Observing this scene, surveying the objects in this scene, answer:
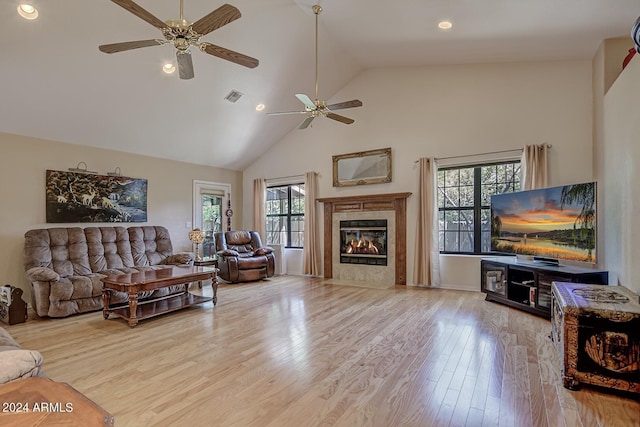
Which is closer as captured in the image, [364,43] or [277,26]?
[277,26]

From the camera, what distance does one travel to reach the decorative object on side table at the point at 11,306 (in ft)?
12.4

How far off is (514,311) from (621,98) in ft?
8.87

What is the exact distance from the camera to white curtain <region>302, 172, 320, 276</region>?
699 centimetres

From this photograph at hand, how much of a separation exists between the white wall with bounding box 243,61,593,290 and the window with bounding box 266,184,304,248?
596 mm

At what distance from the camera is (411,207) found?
600 centimetres

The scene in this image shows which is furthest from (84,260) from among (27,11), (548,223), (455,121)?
(548,223)

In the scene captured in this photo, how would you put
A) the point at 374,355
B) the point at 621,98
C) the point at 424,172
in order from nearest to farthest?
1. the point at 374,355
2. the point at 621,98
3. the point at 424,172

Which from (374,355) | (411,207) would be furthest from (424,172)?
(374,355)

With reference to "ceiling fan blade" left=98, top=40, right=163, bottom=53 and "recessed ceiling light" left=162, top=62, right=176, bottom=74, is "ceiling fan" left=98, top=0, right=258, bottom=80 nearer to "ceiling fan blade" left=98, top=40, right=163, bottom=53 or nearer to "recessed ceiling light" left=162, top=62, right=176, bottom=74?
"ceiling fan blade" left=98, top=40, right=163, bottom=53

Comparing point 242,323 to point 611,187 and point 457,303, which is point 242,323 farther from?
point 611,187

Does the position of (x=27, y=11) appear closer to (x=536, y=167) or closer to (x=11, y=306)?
(x=11, y=306)

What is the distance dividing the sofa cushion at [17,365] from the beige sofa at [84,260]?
3352mm

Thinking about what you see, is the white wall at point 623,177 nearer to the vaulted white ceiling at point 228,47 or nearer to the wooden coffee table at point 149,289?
the vaulted white ceiling at point 228,47

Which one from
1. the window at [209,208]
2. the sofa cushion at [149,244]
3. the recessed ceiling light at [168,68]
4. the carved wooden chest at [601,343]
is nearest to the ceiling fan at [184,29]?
the recessed ceiling light at [168,68]
